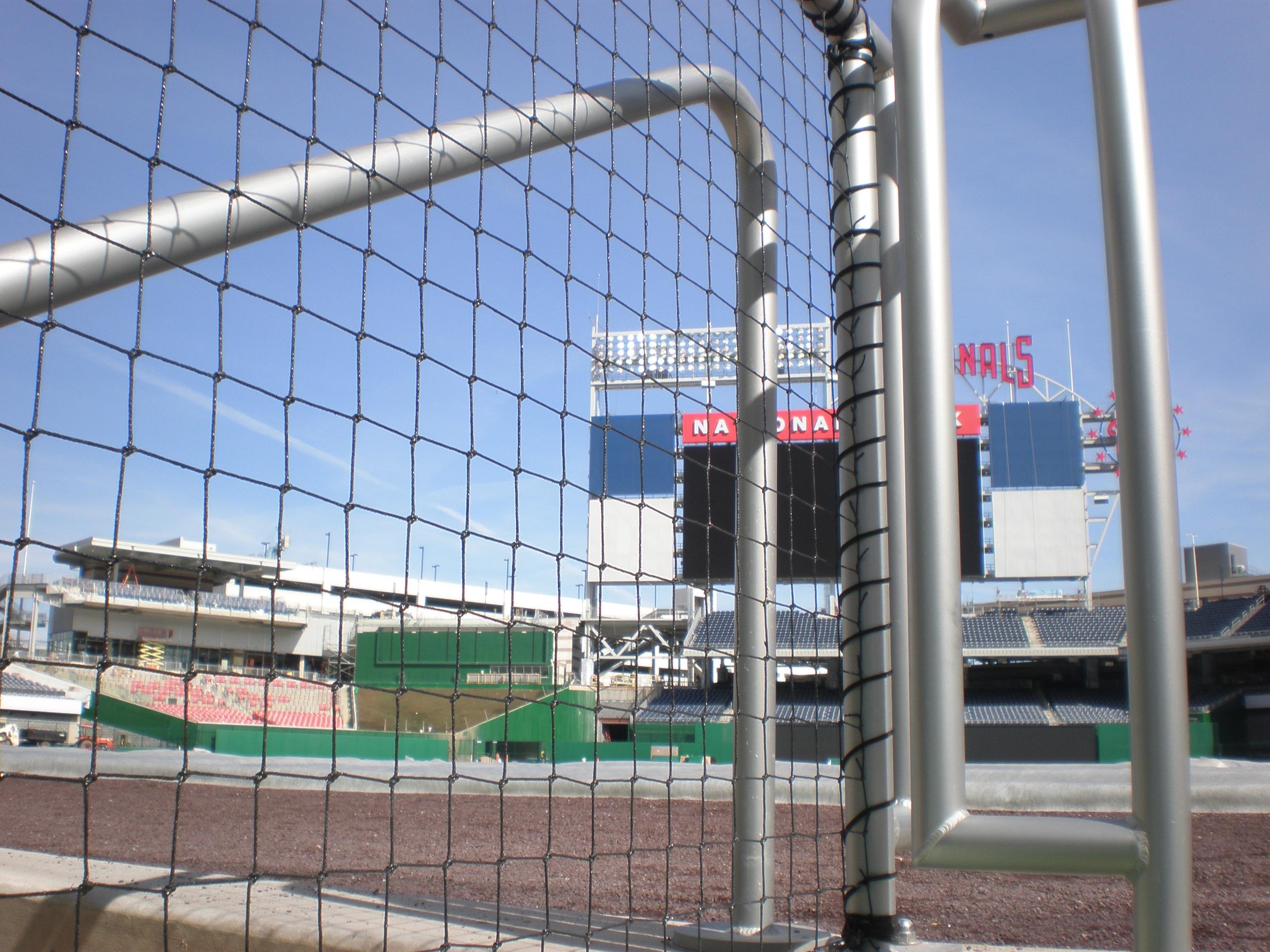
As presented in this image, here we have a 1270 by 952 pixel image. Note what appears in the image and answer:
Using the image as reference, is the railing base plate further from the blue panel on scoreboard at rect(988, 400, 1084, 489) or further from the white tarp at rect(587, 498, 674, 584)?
the blue panel on scoreboard at rect(988, 400, 1084, 489)

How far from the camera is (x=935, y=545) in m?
0.83

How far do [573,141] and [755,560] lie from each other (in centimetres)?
94

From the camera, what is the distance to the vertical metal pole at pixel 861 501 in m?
1.55

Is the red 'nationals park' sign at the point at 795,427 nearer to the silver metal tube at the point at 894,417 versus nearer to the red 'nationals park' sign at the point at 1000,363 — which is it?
the red 'nationals park' sign at the point at 1000,363

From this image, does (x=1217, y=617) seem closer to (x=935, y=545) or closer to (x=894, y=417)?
(x=894, y=417)

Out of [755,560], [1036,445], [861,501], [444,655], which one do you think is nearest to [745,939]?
[755,560]

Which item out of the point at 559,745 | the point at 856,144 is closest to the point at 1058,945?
the point at 856,144

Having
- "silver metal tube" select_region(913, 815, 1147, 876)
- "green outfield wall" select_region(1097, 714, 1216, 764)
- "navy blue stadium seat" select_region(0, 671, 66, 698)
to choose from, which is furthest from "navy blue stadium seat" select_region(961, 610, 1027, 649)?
"silver metal tube" select_region(913, 815, 1147, 876)

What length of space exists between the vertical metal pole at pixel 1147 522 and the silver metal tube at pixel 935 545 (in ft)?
0.08

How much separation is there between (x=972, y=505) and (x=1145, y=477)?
16.7m

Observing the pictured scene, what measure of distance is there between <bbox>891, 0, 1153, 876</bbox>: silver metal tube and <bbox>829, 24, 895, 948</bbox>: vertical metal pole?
2.44 feet

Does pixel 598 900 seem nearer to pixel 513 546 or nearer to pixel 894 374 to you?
pixel 513 546

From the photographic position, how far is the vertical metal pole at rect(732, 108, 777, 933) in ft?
6.34

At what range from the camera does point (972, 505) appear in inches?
653
